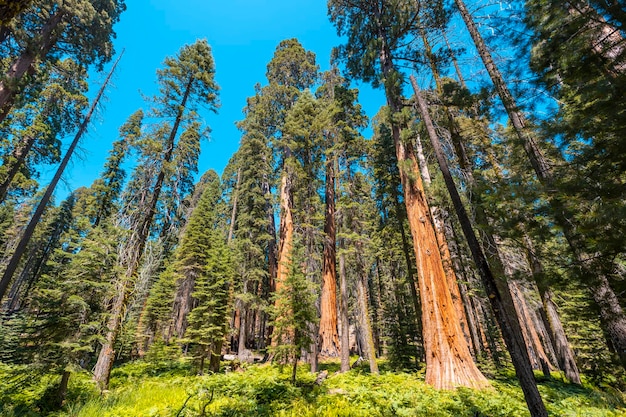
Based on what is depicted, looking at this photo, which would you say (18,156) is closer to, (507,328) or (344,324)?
(344,324)

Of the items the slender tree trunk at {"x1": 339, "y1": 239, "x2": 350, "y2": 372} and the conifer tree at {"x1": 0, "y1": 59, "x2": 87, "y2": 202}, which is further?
the conifer tree at {"x1": 0, "y1": 59, "x2": 87, "y2": 202}

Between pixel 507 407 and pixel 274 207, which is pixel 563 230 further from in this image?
pixel 274 207

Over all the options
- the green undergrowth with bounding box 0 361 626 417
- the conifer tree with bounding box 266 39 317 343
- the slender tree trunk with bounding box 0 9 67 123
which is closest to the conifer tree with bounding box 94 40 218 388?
the green undergrowth with bounding box 0 361 626 417

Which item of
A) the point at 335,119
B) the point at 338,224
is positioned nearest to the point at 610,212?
the point at 338,224

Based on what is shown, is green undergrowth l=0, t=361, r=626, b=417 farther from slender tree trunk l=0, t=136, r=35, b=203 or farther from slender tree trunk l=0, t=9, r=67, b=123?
slender tree trunk l=0, t=136, r=35, b=203

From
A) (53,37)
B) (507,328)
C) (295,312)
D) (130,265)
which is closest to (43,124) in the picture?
(53,37)

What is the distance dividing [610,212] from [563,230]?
5.73ft

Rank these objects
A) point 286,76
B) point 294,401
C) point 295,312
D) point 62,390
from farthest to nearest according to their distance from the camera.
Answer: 1. point 286,76
2. point 295,312
3. point 62,390
4. point 294,401

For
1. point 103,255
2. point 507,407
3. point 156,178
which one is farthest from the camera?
point 156,178

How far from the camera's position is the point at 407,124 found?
9.28 metres

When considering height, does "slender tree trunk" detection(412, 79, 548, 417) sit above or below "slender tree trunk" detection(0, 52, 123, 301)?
below

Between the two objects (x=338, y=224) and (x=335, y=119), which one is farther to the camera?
(x=335, y=119)

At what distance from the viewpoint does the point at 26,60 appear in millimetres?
8484

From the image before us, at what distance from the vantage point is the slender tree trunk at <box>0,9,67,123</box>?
293 inches
